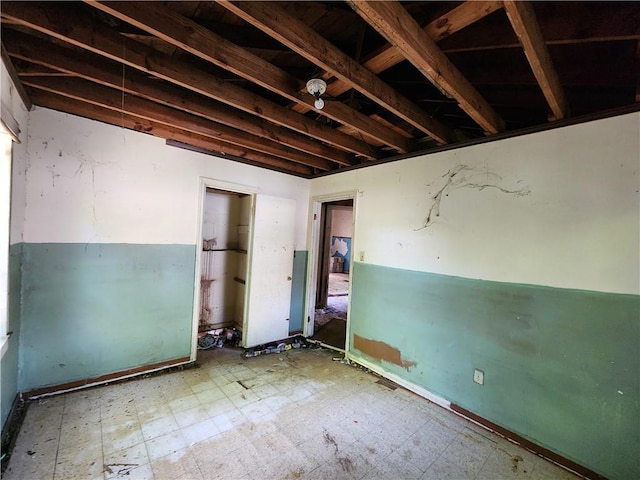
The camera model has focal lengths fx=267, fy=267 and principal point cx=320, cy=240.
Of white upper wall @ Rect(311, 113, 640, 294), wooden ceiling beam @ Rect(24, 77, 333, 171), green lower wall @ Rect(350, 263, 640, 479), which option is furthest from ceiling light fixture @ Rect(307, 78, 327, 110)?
green lower wall @ Rect(350, 263, 640, 479)

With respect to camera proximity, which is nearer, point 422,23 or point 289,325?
point 422,23

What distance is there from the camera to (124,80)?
1760mm

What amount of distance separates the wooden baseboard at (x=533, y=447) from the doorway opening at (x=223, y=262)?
2.88m

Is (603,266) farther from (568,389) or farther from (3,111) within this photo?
(3,111)

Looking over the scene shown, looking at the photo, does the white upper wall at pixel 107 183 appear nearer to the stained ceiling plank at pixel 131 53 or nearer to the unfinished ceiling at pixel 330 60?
the unfinished ceiling at pixel 330 60

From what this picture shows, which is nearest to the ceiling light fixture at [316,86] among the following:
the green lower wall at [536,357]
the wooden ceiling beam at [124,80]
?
the wooden ceiling beam at [124,80]

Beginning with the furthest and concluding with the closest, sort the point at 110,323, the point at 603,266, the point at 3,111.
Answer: the point at 110,323
the point at 603,266
the point at 3,111

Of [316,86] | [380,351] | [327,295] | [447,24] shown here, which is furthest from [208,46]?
[327,295]

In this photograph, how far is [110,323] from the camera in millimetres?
2480

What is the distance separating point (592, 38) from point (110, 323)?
154 inches

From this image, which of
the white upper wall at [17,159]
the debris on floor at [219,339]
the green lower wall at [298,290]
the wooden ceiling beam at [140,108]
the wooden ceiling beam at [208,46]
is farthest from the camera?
the green lower wall at [298,290]

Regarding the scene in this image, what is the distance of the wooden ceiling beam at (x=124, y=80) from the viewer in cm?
149

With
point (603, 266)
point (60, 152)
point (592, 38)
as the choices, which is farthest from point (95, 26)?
point (603, 266)

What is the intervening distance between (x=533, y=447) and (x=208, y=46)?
3328 mm
